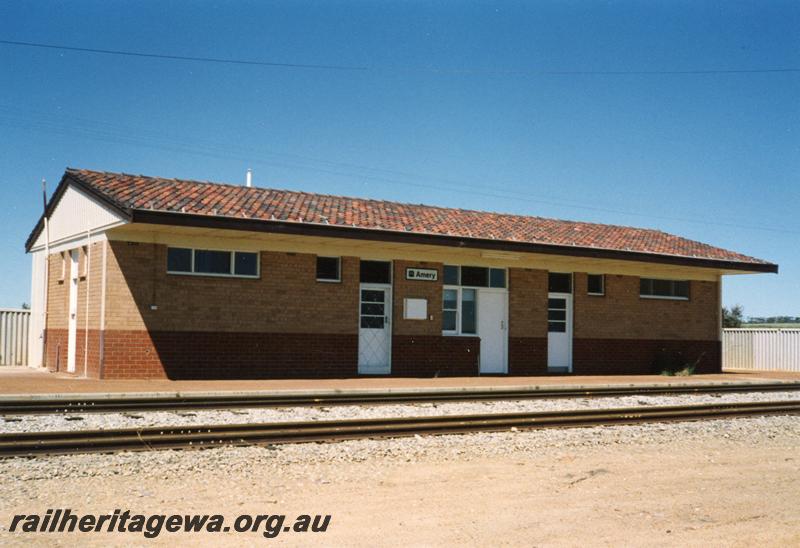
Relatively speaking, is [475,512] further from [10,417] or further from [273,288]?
[273,288]

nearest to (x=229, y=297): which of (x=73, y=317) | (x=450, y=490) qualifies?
(x=73, y=317)

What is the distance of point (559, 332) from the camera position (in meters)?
24.2

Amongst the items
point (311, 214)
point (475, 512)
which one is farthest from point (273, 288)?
point (475, 512)

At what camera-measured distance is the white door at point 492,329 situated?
74.8 ft

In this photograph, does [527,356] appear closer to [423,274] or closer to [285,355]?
[423,274]

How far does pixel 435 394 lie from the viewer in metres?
16.9

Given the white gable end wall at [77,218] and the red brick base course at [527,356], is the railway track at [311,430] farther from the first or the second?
the red brick base course at [527,356]

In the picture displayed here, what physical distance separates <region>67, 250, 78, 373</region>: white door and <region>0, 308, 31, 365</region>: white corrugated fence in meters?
3.95

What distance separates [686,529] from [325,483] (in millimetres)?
3372

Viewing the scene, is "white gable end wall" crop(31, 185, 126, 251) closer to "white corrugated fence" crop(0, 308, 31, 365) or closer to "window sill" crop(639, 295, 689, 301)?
"white corrugated fence" crop(0, 308, 31, 365)

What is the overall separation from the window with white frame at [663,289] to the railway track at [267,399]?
6902mm

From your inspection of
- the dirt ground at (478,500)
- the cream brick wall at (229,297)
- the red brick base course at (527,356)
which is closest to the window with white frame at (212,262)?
the cream brick wall at (229,297)

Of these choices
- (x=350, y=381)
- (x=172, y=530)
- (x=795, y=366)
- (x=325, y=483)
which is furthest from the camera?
(x=795, y=366)

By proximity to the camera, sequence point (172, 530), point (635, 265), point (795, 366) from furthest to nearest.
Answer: point (795, 366) → point (635, 265) → point (172, 530)
